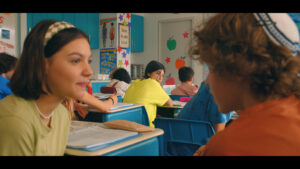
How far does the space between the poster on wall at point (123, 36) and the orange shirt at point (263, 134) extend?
21.6 ft

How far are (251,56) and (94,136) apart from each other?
3.06 ft

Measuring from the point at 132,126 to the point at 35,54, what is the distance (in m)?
0.67

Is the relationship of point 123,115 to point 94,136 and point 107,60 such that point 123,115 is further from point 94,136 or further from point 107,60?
point 107,60

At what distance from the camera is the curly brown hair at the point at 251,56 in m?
0.70

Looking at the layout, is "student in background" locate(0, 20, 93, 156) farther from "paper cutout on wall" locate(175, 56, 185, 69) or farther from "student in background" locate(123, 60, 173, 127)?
"paper cutout on wall" locate(175, 56, 185, 69)

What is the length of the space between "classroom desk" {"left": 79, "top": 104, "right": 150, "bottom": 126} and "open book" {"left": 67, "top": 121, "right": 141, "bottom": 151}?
736mm

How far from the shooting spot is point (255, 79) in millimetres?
730

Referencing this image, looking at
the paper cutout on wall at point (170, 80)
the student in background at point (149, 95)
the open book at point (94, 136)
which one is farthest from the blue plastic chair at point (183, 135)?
the paper cutout on wall at point (170, 80)

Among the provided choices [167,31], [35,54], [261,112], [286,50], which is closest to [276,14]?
[286,50]

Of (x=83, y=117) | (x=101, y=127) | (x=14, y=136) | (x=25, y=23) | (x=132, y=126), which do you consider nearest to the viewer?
(x=14, y=136)

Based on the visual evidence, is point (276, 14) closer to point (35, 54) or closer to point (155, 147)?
point (35, 54)

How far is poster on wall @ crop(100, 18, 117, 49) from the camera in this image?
276 inches

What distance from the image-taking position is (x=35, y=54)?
1.04 m
